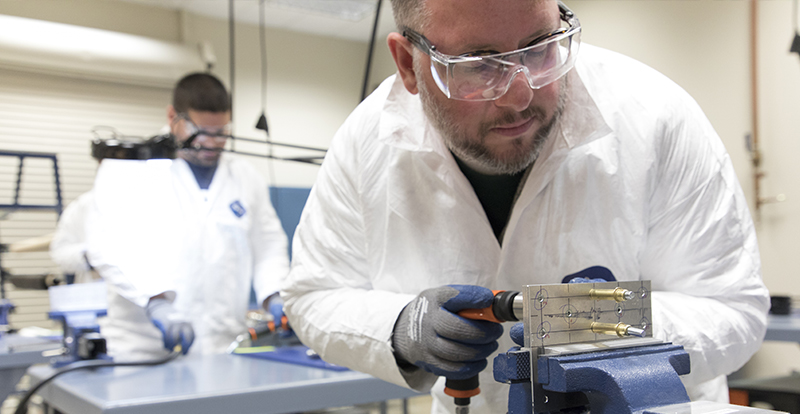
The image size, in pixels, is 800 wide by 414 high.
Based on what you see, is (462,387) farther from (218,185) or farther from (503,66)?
(218,185)

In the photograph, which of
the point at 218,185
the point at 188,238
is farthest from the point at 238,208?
the point at 188,238

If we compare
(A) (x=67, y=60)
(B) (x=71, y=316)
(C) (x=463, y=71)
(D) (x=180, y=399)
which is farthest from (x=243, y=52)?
(C) (x=463, y=71)

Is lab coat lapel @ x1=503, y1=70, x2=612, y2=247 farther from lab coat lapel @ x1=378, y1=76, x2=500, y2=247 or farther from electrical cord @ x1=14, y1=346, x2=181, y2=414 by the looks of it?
electrical cord @ x1=14, y1=346, x2=181, y2=414

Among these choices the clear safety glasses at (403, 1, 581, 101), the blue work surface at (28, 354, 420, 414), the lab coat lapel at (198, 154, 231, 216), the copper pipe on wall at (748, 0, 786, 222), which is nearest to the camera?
the clear safety glasses at (403, 1, 581, 101)

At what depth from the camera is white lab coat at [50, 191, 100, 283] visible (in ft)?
10.7

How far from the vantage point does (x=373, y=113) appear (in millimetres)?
1046

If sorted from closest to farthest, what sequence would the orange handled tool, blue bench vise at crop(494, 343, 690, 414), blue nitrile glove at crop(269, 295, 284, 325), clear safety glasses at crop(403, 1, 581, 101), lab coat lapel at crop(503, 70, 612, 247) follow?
blue bench vise at crop(494, 343, 690, 414)
the orange handled tool
clear safety glasses at crop(403, 1, 581, 101)
lab coat lapel at crop(503, 70, 612, 247)
blue nitrile glove at crop(269, 295, 284, 325)

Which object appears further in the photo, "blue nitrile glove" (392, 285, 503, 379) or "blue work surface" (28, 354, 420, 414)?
"blue work surface" (28, 354, 420, 414)

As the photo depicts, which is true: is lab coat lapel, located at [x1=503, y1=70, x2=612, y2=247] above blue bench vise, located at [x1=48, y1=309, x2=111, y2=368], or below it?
above

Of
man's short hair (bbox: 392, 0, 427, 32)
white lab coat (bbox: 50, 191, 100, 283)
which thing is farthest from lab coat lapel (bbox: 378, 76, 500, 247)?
white lab coat (bbox: 50, 191, 100, 283)

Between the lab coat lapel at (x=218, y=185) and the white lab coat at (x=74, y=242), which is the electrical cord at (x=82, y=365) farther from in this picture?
the white lab coat at (x=74, y=242)

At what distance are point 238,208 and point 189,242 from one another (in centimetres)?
24

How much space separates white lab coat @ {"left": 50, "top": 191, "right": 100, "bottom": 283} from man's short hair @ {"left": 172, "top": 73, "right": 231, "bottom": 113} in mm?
1290

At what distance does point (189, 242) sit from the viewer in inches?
96.2
